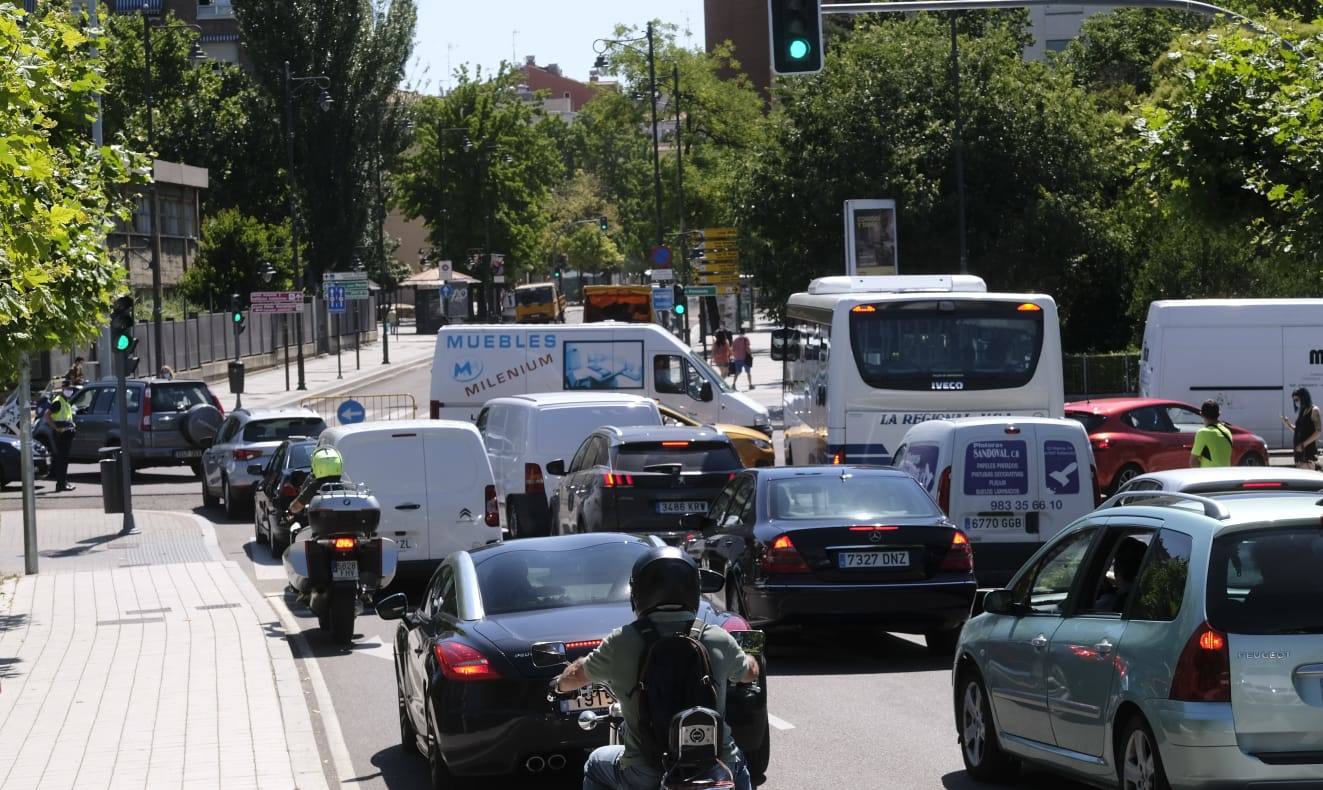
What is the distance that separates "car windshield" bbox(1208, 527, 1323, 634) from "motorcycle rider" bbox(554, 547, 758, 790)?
2.43 m

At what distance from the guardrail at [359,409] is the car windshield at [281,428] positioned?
1.45m

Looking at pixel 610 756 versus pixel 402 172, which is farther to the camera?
pixel 402 172

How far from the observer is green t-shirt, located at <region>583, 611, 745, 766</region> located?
5684 millimetres

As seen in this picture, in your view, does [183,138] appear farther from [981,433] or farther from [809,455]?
[981,433]

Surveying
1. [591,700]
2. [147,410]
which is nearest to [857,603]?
[591,700]

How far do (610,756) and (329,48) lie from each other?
243 feet

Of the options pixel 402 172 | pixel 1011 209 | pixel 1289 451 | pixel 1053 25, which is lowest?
pixel 1289 451

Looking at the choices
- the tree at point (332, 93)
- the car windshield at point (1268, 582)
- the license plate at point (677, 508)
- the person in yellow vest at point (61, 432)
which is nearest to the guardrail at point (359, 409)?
the person in yellow vest at point (61, 432)

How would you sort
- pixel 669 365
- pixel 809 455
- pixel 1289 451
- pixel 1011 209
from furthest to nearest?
pixel 1011 209 → pixel 1289 451 → pixel 669 365 → pixel 809 455

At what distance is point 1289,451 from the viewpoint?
34469mm

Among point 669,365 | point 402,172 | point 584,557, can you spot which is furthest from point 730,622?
point 402,172

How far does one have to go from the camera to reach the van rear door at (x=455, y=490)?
724 inches

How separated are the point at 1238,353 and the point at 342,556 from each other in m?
21.9

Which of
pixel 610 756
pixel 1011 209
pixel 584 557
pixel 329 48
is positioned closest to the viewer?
pixel 610 756
